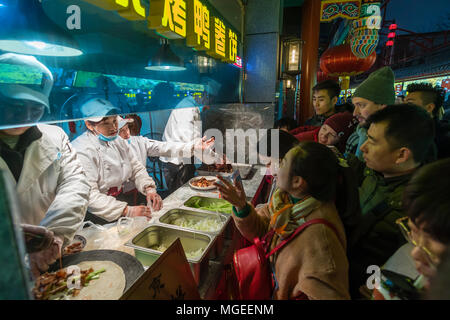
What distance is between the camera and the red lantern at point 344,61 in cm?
601

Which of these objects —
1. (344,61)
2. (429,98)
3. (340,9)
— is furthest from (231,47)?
(344,61)

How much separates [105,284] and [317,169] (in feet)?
4.72

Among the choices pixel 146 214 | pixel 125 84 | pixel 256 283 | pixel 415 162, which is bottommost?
pixel 256 283

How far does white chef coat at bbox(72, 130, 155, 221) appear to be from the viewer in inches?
91.9

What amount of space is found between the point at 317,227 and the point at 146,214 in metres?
1.72

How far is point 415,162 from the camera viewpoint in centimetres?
141

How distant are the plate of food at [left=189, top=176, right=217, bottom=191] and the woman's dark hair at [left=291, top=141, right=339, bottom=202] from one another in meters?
1.83

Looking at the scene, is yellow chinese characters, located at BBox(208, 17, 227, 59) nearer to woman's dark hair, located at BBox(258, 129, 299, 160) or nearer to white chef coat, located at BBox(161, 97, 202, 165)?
white chef coat, located at BBox(161, 97, 202, 165)

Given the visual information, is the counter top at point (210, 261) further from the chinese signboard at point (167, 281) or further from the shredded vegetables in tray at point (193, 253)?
the chinese signboard at point (167, 281)

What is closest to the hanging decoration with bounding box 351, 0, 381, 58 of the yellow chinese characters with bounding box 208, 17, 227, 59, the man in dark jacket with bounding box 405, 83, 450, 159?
the man in dark jacket with bounding box 405, 83, 450, 159

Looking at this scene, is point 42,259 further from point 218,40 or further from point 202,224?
point 218,40
